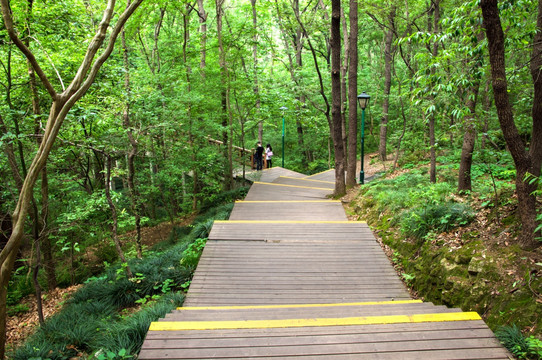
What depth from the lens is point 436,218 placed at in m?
5.38

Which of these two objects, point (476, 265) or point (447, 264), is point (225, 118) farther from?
point (476, 265)

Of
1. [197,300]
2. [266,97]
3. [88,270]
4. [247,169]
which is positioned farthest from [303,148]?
[197,300]

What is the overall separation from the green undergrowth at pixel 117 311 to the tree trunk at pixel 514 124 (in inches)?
175

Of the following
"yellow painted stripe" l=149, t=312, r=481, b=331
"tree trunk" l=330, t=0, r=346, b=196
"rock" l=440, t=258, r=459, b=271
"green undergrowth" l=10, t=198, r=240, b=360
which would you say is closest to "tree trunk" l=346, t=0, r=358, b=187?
"tree trunk" l=330, t=0, r=346, b=196

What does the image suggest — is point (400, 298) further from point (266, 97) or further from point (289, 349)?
point (266, 97)

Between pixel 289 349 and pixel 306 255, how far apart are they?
2988 millimetres

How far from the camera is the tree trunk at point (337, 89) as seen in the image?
8.11 metres

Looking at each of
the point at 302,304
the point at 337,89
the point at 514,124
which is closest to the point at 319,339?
the point at 302,304

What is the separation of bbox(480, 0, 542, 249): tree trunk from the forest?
14 mm

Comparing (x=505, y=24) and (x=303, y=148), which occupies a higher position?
(x=505, y=24)

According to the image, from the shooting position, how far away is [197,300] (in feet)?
14.7

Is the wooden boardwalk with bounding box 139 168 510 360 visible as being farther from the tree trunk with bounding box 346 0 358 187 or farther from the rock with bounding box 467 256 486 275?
the tree trunk with bounding box 346 0 358 187

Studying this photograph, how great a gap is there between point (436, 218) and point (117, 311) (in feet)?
17.4

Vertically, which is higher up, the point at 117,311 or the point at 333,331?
the point at 333,331
